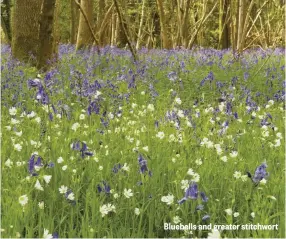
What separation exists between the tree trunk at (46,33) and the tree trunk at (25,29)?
21.2 inches

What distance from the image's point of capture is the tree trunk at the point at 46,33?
7.32 meters

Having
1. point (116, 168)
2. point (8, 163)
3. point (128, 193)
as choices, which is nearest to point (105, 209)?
point (128, 193)

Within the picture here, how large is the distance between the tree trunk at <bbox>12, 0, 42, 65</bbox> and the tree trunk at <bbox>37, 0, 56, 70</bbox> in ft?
1.76

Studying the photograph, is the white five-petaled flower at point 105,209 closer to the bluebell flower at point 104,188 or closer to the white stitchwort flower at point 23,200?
the bluebell flower at point 104,188

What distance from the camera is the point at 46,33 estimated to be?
7785 mm

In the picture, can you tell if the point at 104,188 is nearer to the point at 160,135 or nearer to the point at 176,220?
the point at 176,220

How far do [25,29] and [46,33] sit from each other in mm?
1357

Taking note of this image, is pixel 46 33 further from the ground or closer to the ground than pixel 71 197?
further from the ground

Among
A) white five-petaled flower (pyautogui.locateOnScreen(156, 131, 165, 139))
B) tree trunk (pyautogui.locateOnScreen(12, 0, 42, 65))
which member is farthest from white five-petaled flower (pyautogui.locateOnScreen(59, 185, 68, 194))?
tree trunk (pyautogui.locateOnScreen(12, 0, 42, 65))

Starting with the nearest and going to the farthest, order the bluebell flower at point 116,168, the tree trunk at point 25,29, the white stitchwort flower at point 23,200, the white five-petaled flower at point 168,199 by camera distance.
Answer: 1. the white stitchwort flower at point 23,200
2. the white five-petaled flower at point 168,199
3. the bluebell flower at point 116,168
4. the tree trunk at point 25,29

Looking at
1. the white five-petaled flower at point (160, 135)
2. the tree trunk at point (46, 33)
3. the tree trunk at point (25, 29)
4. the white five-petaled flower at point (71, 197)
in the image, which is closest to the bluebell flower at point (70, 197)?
the white five-petaled flower at point (71, 197)

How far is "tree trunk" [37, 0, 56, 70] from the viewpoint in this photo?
7.32 metres

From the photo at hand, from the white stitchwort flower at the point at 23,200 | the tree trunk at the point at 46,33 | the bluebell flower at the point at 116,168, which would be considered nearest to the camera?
the white stitchwort flower at the point at 23,200

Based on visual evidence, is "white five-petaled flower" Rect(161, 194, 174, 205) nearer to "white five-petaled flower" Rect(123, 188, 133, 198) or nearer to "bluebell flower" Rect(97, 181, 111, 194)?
"white five-petaled flower" Rect(123, 188, 133, 198)
